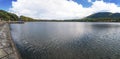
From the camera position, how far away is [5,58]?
44.9ft

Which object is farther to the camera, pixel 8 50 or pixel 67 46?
pixel 67 46

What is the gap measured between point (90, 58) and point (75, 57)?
252cm

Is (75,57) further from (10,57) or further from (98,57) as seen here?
(10,57)

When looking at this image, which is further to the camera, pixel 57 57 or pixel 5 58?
pixel 57 57

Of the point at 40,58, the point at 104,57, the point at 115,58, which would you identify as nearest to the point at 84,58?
the point at 104,57

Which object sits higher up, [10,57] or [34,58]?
[10,57]

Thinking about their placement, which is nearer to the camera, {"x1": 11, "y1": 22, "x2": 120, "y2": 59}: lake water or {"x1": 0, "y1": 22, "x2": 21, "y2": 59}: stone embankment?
{"x1": 0, "y1": 22, "x2": 21, "y2": 59}: stone embankment

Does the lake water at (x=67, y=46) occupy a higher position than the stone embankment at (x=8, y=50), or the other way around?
the stone embankment at (x=8, y=50)

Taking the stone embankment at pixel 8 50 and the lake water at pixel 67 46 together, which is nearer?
the stone embankment at pixel 8 50

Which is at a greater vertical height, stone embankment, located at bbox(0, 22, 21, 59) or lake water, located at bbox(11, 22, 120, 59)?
stone embankment, located at bbox(0, 22, 21, 59)

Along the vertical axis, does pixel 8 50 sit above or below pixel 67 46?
above

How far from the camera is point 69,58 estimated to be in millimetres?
17375

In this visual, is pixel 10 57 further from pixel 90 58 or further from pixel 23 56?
pixel 90 58

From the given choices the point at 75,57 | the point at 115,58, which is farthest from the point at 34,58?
the point at 115,58
